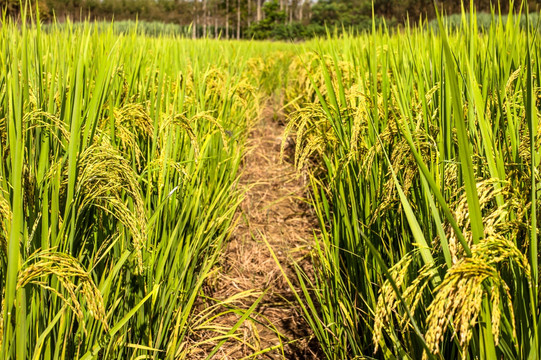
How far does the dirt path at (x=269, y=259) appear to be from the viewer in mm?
1801

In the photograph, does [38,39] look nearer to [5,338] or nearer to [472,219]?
[5,338]

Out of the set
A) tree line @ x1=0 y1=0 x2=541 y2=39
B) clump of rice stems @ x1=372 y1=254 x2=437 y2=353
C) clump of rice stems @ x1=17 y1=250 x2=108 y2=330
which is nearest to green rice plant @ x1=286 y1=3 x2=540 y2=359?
clump of rice stems @ x1=372 y1=254 x2=437 y2=353

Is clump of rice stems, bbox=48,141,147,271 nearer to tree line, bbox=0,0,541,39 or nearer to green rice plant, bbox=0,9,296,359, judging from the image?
green rice plant, bbox=0,9,296,359

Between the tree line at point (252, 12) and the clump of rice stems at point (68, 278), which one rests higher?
the tree line at point (252, 12)

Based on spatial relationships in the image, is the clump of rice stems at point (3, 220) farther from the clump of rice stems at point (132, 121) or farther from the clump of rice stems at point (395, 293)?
the clump of rice stems at point (395, 293)

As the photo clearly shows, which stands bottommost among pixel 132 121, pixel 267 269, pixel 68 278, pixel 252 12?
pixel 267 269

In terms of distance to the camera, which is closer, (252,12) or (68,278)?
(68,278)

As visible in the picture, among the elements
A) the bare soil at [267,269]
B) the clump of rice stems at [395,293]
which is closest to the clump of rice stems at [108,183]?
the clump of rice stems at [395,293]

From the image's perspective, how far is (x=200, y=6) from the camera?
48656 mm

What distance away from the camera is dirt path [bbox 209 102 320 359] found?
180cm

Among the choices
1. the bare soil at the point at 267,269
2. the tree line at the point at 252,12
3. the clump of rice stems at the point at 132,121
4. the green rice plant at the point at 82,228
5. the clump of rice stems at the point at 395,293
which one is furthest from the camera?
the tree line at the point at 252,12

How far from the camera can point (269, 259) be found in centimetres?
254

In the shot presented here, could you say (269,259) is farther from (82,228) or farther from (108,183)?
(108,183)

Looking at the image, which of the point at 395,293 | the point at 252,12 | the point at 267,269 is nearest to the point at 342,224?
the point at 395,293
